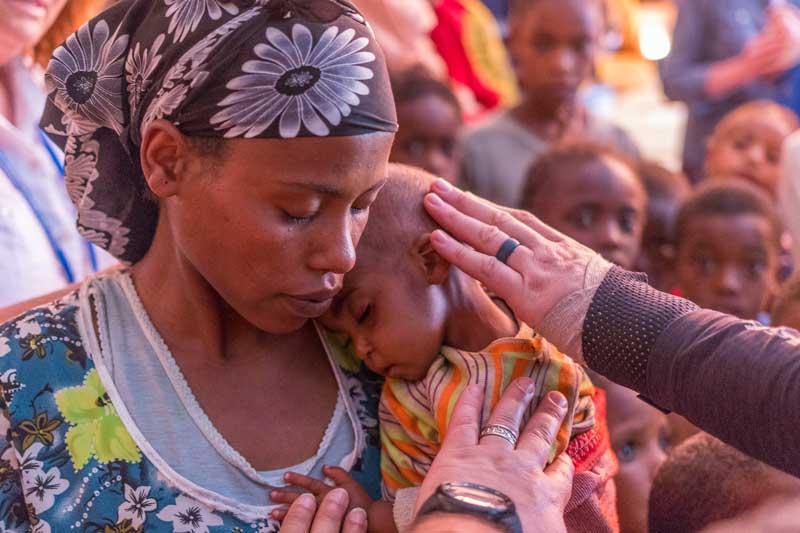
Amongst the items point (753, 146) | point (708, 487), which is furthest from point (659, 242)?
point (708, 487)

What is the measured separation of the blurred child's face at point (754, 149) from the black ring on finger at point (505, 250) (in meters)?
3.46

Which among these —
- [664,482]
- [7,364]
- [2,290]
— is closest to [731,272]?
[664,482]

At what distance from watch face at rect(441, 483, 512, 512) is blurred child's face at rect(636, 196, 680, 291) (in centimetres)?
287

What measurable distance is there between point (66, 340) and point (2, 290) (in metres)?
0.66

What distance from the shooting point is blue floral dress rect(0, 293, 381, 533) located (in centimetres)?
172

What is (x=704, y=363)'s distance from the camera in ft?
5.43

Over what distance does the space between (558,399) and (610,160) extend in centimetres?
217

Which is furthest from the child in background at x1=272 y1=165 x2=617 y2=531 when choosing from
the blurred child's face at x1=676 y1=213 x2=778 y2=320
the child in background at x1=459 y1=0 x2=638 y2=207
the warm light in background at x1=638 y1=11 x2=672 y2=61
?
the warm light in background at x1=638 y1=11 x2=672 y2=61

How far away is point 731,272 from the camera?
3.93 m

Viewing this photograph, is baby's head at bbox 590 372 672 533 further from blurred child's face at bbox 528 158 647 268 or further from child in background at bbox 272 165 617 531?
blurred child's face at bbox 528 158 647 268

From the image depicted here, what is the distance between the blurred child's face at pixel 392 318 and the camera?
192cm

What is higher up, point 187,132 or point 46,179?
point 187,132

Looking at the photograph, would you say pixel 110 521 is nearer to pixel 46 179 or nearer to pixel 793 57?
pixel 46 179

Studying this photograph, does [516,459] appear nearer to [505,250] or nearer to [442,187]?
[505,250]
